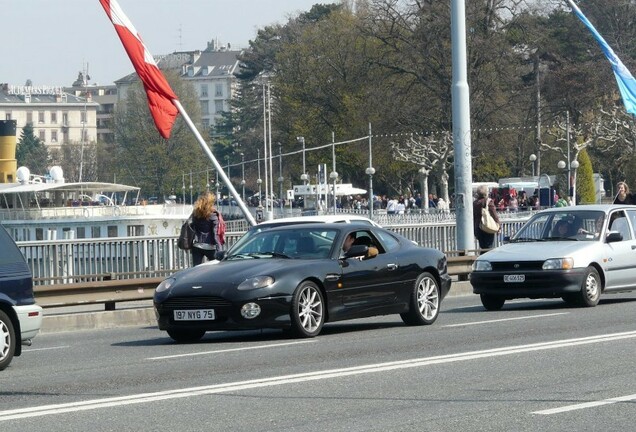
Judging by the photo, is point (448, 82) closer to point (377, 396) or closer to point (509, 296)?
point (509, 296)

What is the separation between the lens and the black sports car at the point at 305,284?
16.1m

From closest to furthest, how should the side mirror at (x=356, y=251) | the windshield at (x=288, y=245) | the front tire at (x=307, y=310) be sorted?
the front tire at (x=307, y=310) < the side mirror at (x=356, y=251) < the windshield at (x=288, y=245)

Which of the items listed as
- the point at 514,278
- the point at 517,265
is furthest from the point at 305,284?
the point at 517,265

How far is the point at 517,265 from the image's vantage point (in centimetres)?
2098

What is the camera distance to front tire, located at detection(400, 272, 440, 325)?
710 inches

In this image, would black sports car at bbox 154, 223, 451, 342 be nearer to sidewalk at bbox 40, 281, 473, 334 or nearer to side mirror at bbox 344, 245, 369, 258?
side mirror at bbox 344, 245, 369, 258

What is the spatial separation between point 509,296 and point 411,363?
791cm

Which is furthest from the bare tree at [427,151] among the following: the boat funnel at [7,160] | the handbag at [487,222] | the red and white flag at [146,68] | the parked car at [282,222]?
the parked car at [282,222]

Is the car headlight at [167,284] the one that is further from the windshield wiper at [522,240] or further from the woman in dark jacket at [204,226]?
the windshield wiper at [522,240]

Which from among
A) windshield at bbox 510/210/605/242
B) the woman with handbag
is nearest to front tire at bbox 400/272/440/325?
windshield at bbox 510/210/605/242

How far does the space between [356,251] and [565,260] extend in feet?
15.7

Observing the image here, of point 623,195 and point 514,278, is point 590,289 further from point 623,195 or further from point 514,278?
point 623,195

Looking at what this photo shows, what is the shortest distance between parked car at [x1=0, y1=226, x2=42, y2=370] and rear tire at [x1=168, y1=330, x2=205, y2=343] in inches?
100

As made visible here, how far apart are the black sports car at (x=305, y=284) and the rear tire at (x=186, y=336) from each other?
0.01m
